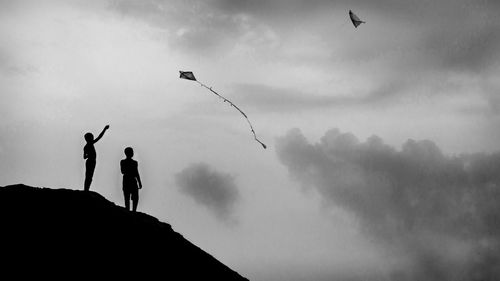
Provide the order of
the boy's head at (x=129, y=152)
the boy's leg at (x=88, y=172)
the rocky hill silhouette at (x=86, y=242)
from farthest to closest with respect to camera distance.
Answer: the boy's leg at (x=88, y=172), the boy's head at (x=129, y=152), the rocky hill silhouette at (x=86, y=242)

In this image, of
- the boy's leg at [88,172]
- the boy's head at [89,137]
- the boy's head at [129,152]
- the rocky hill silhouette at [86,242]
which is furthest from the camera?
the boy's leg at [88,172]

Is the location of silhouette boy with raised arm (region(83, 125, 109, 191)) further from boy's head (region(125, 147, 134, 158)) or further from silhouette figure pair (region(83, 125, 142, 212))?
boy's head (region(125, 147, 134, 158))

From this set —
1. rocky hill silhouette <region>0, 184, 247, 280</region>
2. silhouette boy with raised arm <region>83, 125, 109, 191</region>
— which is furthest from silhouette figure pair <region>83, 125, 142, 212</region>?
rocky hill silhouette <region>0, 184, 247, 280</region>

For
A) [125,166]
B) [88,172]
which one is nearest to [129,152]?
[125,166]

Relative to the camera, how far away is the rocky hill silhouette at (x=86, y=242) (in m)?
15.5

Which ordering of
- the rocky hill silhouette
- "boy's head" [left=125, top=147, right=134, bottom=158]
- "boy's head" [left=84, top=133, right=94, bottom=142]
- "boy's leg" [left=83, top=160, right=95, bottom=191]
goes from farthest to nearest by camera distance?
"boy's leg" [left=83, top=160, right=95, bottom=191] < "boy's head" [left=84, top=133, right=94, bottom=142] < "boy's head" [left=125, top=147, right=134, bottom=158] < the rocky hill silhouette

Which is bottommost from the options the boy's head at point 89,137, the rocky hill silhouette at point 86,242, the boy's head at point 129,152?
the rocky hill silhouette at point 86,242

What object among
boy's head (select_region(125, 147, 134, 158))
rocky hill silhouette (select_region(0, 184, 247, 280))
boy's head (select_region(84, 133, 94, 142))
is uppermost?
boy's head (select_region(84, 133, 94, 142))

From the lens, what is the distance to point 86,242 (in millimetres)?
17125

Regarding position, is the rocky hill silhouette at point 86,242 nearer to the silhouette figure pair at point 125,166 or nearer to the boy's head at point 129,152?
the silhouette figure pair at point 125,166

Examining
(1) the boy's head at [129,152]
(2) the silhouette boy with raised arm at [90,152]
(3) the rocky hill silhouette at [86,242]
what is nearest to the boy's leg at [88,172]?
(2) the silhouette boy with raised arm at [90,152]

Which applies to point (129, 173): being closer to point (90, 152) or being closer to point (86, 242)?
point (90, 152)

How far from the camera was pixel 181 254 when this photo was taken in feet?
64.5

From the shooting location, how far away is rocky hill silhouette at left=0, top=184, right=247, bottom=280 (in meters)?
15.5
